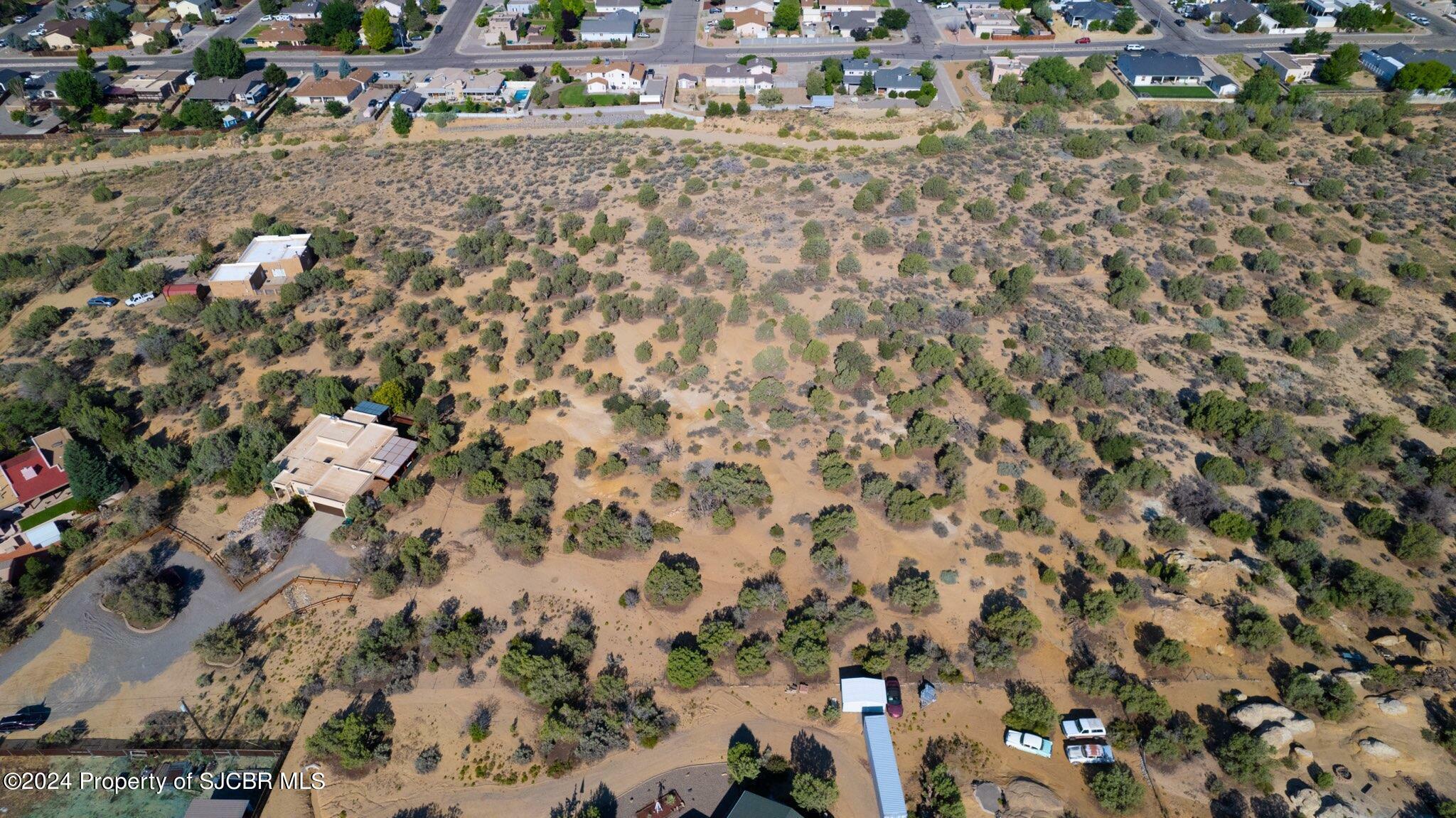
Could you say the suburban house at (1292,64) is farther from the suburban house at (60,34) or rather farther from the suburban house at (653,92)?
the suburban house at (60,34)

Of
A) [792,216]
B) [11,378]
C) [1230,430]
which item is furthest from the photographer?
[792,216]

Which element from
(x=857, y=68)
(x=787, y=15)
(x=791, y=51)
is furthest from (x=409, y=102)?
(x=857, y=68)

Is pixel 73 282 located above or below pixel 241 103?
below

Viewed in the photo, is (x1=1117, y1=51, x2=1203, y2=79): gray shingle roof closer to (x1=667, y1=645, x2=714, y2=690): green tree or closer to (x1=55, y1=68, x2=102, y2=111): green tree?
(x1=667, y1=645, x2=714, y2=690): green tree

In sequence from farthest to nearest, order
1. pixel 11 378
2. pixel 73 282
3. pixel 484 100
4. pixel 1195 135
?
1. pixel 484 100
2. pixel 1195 135
3. pixel 73 282
4. pixel 11 378

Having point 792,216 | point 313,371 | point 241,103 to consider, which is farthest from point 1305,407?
point 241,103

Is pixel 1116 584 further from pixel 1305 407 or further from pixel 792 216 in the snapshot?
pixel 792 216

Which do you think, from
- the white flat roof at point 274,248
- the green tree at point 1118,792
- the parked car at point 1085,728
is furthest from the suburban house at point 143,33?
the green tree at point 1118,792
